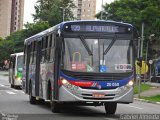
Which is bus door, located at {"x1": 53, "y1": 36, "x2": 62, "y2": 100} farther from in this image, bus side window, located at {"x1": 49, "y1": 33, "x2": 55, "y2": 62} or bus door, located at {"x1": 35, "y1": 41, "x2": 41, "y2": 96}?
bus door, located at {"x1": 35, "y1": 41, "x2": 41, "y2": 96}

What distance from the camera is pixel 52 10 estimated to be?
10281 cm

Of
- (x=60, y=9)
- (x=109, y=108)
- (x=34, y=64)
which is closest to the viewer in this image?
(x=109, y=108)

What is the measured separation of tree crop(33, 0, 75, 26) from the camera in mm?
101625

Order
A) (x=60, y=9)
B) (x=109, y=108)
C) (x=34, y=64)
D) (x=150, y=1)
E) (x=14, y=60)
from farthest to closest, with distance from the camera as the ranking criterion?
(x=60, y=9)
(x=150, y=1)
(x=14, y=60)
(x=34, y=64)
(x=109, y=108)

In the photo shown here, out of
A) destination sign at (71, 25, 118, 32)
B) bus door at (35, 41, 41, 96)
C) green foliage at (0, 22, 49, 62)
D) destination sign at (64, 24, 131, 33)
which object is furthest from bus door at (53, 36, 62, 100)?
green foliage at (0, 22, 49, 62)

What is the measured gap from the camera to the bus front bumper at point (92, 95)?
56.5ft

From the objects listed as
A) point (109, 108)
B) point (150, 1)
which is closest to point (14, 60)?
point (150, 1)

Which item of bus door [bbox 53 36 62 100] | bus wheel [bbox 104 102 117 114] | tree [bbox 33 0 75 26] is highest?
tree [bbox 33 0 75 26]

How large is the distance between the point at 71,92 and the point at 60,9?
290 feet

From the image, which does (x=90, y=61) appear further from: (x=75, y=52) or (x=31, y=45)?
(x=31, y=45)

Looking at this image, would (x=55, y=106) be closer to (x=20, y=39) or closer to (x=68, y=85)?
(x=68, y=85)

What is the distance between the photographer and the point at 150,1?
5791cm

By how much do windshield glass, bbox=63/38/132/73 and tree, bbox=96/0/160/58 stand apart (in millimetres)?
35918

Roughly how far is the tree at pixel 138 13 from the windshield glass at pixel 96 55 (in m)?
35.9
